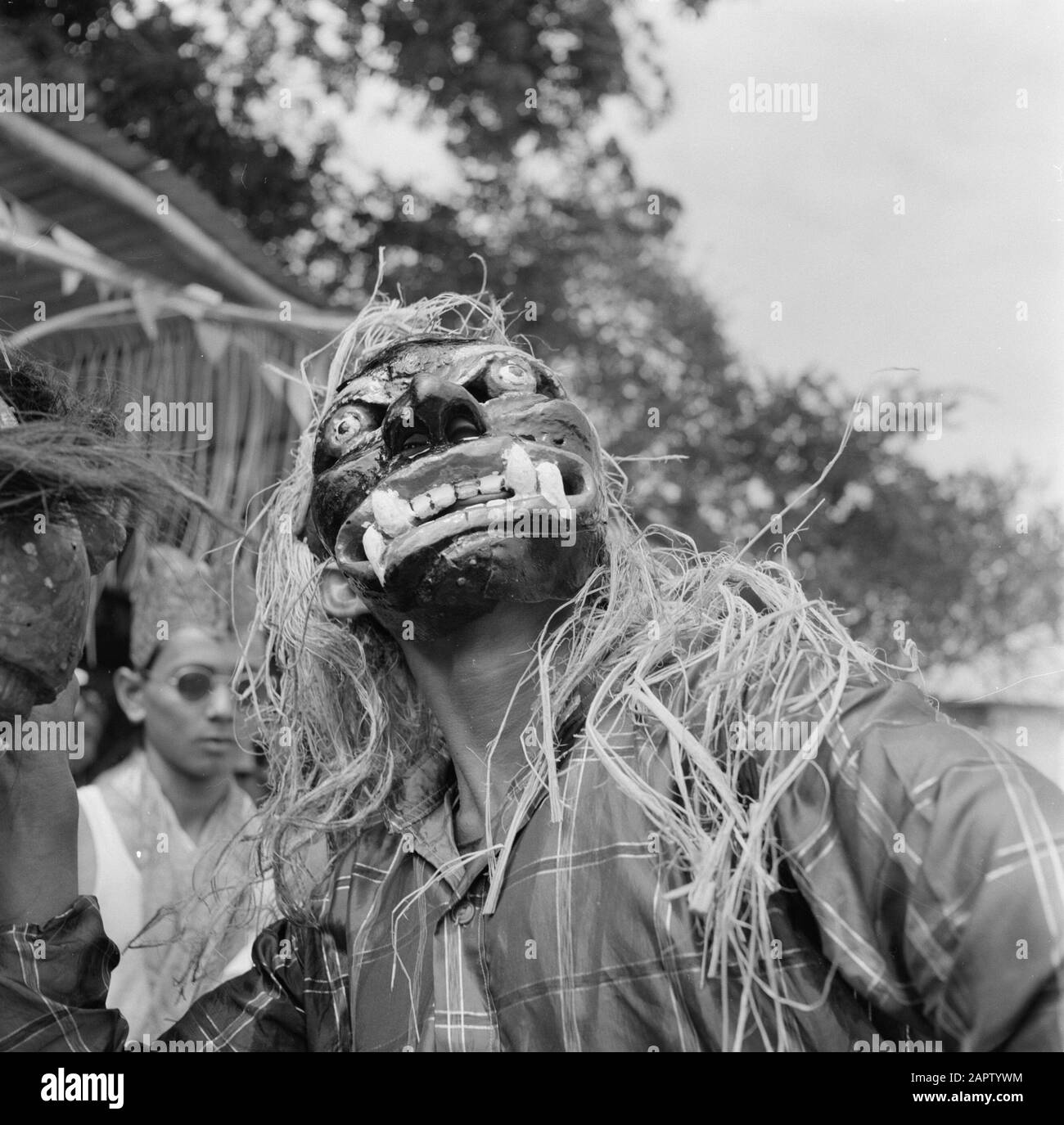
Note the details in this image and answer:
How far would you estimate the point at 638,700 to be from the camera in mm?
1713

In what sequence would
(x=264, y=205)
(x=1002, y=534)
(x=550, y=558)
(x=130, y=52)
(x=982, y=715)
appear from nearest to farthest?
(x=550, y=558) < (x=130, y=52) < (x=264, y=205) < (x=982, y=715) < (x=1002, y=534)

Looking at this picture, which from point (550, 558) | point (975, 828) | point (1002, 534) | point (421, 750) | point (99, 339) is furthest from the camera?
point (1002, 534)

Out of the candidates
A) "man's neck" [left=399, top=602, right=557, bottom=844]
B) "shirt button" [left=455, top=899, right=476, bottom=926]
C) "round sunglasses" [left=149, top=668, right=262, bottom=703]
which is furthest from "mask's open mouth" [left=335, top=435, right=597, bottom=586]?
"round sunglasses" [left=149, top=668, right=262, bottom=703]

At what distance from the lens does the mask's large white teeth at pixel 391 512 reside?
6.09ft

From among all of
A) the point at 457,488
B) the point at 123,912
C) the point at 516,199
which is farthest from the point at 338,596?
the point at 516,199

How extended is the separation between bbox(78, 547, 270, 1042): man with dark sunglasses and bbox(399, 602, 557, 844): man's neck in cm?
144

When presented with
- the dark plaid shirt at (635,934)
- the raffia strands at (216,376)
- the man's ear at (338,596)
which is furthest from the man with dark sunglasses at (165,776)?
the dark plaid shirt at (635,934)

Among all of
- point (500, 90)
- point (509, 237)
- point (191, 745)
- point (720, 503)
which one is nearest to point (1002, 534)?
point (720, 503)

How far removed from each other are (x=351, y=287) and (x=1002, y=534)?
3865 millimetres

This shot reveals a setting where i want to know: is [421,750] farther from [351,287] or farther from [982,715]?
[982,715]

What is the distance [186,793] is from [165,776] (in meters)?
0.08

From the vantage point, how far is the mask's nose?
6.14ft

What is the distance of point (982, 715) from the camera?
18.4ft

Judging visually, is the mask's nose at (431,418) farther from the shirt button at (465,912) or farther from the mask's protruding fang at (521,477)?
the shirt button at (465,912)
